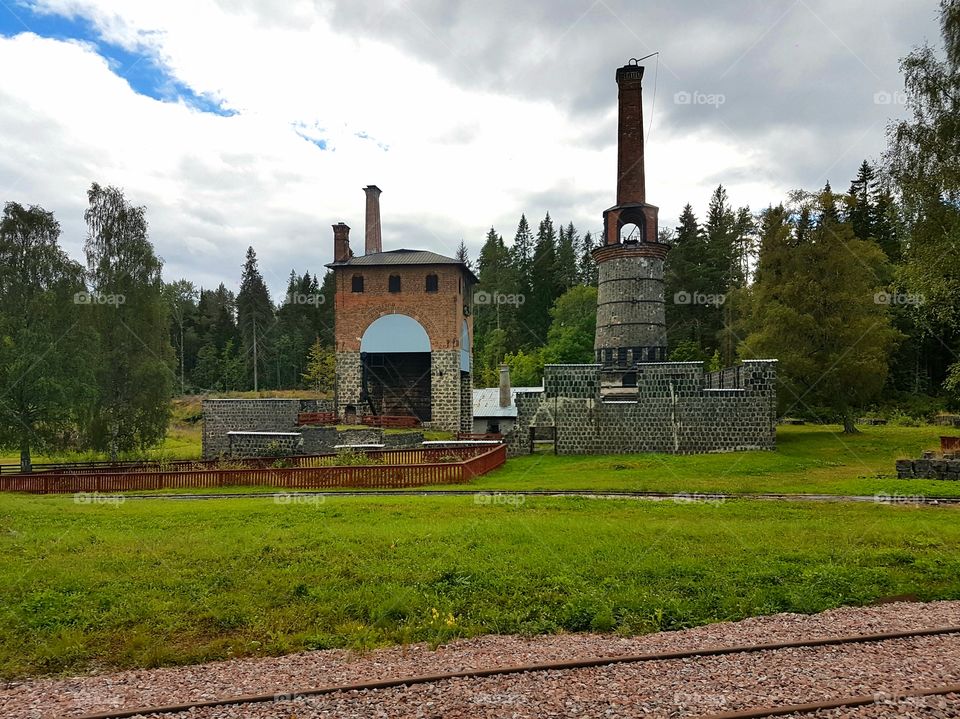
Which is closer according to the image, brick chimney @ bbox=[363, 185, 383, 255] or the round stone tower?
the round stone tower

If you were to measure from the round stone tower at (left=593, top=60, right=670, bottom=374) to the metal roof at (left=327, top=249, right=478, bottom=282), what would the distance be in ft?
32.5

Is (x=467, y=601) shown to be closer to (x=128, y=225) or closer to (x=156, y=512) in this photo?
(x=156, y=512)

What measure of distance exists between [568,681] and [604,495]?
31.8ft

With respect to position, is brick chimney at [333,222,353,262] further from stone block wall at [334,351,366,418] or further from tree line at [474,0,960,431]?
tree line at [474,0,960,431]

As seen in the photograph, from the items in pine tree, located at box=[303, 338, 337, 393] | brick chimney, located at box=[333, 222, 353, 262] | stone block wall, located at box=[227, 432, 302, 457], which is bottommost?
stone block wall, located at box=[227, 432, 302, 457]

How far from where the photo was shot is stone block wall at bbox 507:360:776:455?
76.9 ft

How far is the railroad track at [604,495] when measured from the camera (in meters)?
13.7

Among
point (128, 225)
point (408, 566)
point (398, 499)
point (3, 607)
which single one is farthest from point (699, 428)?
point (128, 225)

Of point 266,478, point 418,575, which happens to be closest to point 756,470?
point 418,575

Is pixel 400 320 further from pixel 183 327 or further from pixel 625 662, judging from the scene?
pixel 183 327

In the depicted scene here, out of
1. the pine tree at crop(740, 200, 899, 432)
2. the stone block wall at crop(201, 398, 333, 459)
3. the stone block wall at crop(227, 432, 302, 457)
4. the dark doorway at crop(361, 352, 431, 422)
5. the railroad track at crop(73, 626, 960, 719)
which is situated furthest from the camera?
the dark doorway at crop(361, 352, 431, 422)

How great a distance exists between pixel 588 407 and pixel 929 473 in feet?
38.4

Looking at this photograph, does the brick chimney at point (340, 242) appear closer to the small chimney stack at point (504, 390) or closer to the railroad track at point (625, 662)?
the small chimney stack at point (504, 390)

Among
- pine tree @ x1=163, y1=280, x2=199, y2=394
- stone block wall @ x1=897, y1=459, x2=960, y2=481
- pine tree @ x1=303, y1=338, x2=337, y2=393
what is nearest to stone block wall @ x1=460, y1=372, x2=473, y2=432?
pine tree @ x1=303, y1=338, x2=337, y2=393
